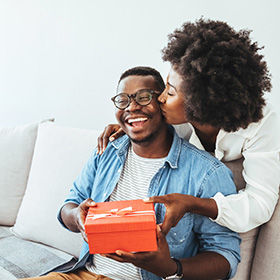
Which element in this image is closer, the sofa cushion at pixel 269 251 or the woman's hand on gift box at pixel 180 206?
the woman's hand on gift box at pixel 180 206

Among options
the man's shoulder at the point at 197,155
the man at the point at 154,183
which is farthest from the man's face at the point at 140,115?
the man's shoulder at the point at 197,155

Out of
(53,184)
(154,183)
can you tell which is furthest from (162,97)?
(53,184)

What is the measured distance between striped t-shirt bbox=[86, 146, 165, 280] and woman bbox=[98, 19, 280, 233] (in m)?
0.19

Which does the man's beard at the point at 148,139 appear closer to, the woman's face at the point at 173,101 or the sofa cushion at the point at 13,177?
the woman's face at the point at 173,101

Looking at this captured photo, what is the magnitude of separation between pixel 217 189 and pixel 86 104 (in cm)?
127

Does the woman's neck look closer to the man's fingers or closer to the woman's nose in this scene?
the woman's nose

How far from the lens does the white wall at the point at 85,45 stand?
5.33 feet

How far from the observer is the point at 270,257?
4.05 feet

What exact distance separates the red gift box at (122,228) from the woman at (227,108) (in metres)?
0.06

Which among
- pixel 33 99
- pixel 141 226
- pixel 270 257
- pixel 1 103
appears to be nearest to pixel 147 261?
pixel 141 226

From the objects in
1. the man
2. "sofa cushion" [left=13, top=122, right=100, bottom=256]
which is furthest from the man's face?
"sofa cushion" [left=13, top=122, right=100, bottom=256]

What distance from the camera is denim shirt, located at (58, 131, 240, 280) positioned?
1.17 meters

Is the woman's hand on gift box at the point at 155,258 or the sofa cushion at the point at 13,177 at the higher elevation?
the woman's hand on gift box at the point at 155,258

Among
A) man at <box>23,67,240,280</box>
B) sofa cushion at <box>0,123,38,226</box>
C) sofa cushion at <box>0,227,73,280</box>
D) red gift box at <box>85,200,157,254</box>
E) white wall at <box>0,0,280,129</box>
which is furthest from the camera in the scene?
sofa cushion at <box>0,123,38,226</box>
